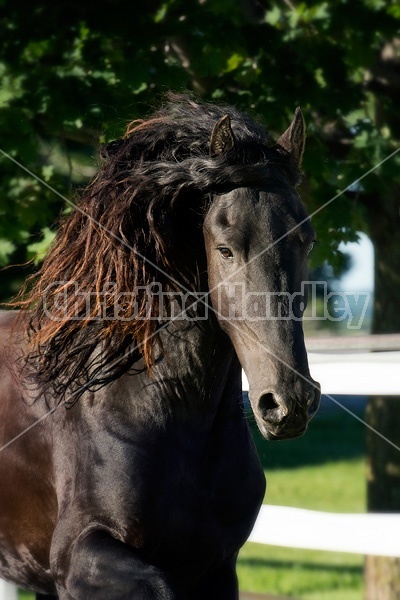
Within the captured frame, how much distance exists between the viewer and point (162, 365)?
9.38 ft

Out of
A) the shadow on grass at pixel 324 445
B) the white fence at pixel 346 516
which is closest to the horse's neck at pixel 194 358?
the white fence at pixel 346 516

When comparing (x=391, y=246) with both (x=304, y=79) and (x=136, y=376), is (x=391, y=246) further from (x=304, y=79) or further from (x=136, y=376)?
(x=136, y=376)

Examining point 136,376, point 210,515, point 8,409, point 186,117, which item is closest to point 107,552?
point 210,515

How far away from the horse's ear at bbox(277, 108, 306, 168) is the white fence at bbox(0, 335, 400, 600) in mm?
1339

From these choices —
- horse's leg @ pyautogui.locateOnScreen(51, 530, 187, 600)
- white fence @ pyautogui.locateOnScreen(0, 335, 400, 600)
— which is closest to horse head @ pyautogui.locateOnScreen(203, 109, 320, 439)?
horse's leg @ pyautogui.locateOnScreen(51, 530, 187, 600)

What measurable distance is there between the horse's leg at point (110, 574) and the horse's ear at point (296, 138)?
1.34m

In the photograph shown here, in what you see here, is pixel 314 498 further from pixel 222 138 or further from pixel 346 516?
pixel 222 138

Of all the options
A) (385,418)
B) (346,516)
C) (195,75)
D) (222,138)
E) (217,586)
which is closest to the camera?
(222,138)

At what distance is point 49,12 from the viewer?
5238 mm

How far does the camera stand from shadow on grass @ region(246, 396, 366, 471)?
52.9 feet

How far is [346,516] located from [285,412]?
1.83 metres

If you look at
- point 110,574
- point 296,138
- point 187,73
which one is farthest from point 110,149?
point 187,73

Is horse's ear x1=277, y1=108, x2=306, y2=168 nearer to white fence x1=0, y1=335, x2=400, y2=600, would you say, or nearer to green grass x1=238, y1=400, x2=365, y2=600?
green grass x1=238, y1=400, x2=365, y2=600

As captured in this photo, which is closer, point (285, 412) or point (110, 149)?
point (285, 412)
